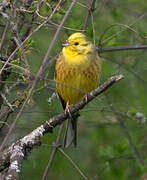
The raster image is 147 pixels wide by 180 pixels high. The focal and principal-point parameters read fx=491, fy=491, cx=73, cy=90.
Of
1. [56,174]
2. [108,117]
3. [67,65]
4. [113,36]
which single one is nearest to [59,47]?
[67,65]

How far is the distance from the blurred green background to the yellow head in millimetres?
128

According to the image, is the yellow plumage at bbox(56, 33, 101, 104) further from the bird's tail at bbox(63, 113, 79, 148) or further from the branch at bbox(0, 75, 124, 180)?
the branch at bbox(0, 75, 124, 180)

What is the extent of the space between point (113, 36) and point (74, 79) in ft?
1.85

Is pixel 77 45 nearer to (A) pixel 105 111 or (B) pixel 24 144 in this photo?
(A) pixel 105 111

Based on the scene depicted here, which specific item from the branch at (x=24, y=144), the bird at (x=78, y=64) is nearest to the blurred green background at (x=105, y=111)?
the bird at (x=78, y=64)

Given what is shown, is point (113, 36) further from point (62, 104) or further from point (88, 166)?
point (88, 166)

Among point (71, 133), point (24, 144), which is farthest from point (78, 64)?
point (24, 144)

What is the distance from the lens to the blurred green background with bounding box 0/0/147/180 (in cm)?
467

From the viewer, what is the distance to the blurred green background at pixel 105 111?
4.67 metres

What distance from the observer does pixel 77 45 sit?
4402 millimetres

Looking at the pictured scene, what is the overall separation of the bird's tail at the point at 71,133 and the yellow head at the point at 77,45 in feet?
2.07

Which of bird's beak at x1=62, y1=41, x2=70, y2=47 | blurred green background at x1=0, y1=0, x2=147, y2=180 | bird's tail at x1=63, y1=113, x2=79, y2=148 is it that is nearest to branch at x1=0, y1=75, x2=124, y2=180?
blurred green background at x1=0, y1=0, x2=147, y2=180

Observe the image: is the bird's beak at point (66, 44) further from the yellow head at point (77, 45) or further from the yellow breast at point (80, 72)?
the yellow breast at point (80, 72)

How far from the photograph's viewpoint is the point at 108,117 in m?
5.38
